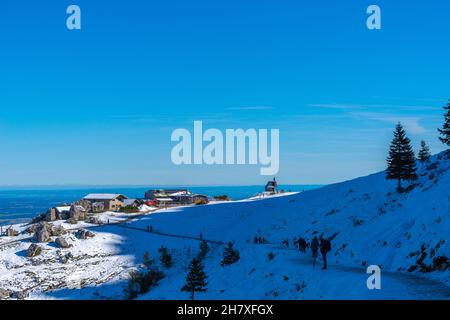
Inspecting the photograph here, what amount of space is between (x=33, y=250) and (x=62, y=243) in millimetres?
3849

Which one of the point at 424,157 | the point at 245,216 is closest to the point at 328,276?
the point at 245,216

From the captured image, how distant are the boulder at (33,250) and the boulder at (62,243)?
2.57 meters

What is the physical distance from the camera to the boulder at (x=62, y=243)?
56750mm

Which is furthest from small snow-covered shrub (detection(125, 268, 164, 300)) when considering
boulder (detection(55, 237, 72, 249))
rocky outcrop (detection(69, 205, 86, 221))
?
rocky outcrop (detection(69, 205, 86, 221))

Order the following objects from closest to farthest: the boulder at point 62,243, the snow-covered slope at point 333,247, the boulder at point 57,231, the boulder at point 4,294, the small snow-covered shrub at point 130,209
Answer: the snow-covered slope at point 333,247 < the boulder at point 4,294 < the boulder at point 62,243 < the boulder at point 57,231 < the small snow-covered shrub at point 130,209

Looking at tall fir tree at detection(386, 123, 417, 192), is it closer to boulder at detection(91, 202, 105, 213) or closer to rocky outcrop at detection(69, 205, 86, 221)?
rocky outcrop at detection(69, 205, 86, 221)

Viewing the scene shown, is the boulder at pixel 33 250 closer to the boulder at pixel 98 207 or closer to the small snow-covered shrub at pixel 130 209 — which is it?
the small snow-covered shrub at pixel 130 209

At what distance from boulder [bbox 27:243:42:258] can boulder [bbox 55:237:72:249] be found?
2.57 meters

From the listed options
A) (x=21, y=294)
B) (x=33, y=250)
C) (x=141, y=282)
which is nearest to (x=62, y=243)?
(x=33, y=250)

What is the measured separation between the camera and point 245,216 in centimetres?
7425

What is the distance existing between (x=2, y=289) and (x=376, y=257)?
34.0 meters

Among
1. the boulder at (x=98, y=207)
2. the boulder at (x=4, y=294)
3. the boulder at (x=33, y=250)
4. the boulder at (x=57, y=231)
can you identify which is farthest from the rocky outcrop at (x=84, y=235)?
the boulder at (x=98, y=207)
